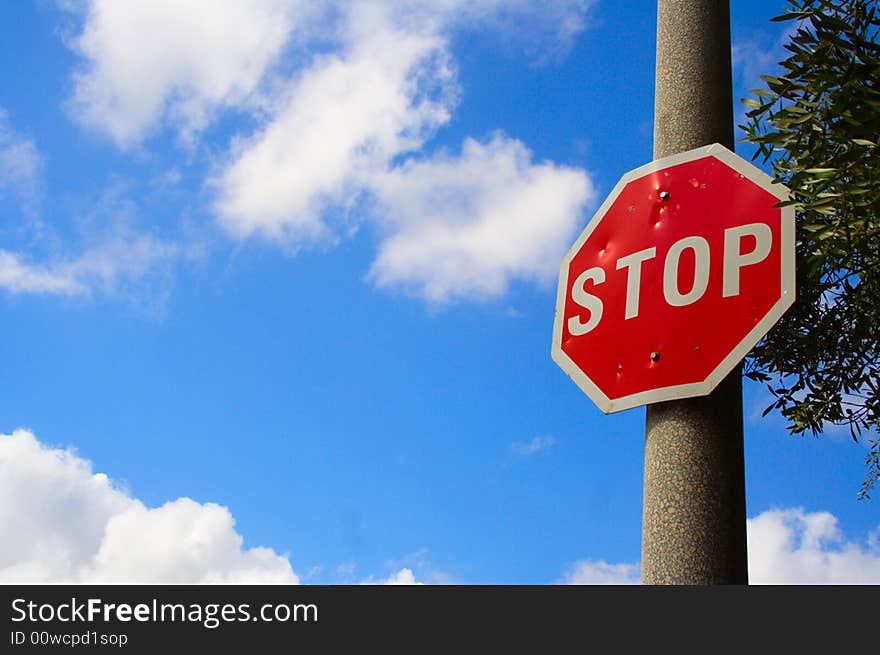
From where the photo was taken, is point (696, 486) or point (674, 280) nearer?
point (696, 486)

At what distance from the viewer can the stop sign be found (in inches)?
147

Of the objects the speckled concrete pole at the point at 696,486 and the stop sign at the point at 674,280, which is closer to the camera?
the speckled concrete pole at the point at 696,486

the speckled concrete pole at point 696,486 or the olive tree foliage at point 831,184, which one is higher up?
the olive tree foliage at point 831,184

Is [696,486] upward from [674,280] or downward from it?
downward

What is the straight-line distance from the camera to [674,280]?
3.97 metres

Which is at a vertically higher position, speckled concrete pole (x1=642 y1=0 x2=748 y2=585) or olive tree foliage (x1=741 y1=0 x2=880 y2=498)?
olive tree foliage (x1=741 y1=0 x2=880 y2=498)

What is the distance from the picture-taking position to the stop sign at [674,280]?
3744mm

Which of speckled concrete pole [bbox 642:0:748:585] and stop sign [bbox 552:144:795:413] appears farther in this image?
stop sign [bbox 552:144:795:413]

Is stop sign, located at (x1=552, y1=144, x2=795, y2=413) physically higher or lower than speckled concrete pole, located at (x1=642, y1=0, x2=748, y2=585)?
higher
